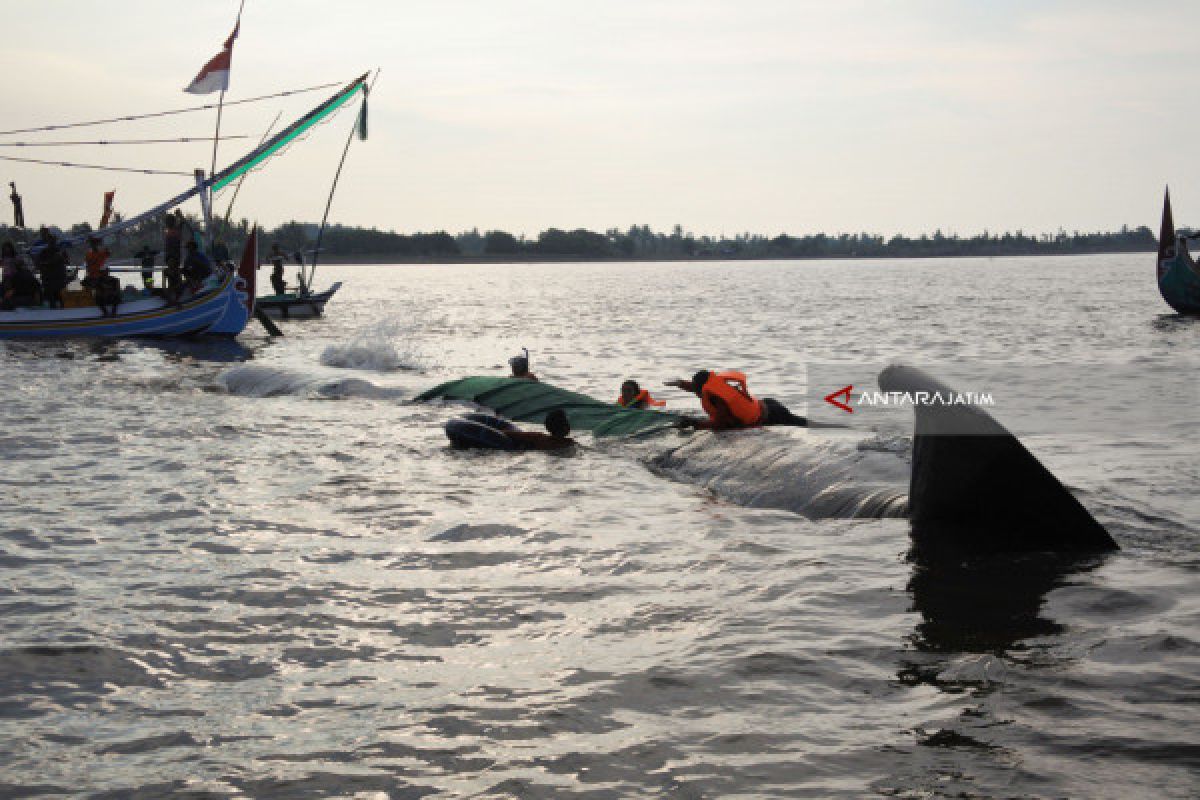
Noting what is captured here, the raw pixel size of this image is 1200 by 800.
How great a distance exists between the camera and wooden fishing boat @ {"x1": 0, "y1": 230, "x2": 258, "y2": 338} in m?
34.1

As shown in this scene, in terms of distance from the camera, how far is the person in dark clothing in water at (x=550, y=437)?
1495cm

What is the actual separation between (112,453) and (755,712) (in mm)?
11841

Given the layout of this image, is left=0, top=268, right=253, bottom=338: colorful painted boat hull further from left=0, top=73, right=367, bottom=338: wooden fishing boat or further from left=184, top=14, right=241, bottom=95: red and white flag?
left=184, top=14, right=241, bottom=95: red and white flag

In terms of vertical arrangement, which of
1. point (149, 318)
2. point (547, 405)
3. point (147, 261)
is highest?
point (147, 261)

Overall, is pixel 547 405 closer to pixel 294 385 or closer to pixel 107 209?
pixel 294 385

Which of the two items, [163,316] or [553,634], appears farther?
[163,316]

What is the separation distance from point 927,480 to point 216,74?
32658 millimetres

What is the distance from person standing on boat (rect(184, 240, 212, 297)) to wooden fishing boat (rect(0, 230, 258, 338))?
0.28 meters

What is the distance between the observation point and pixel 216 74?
35.3 metres

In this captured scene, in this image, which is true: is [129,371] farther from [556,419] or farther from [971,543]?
[971,543]

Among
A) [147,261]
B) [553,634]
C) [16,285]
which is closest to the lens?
[553,634]

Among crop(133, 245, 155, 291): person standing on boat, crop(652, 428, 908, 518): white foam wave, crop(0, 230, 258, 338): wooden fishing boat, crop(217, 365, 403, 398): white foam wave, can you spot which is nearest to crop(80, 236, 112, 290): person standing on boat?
crop(0, 230, 258, 338): wooden fishing boat

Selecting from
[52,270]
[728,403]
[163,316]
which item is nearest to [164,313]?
[163,316]

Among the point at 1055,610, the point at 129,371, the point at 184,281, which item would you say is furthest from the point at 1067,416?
the point at 184,281
